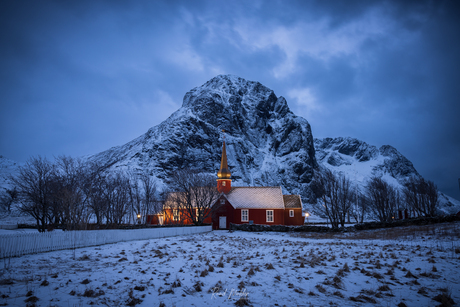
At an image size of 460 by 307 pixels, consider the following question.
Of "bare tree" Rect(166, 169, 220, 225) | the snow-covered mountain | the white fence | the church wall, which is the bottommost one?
the church wall

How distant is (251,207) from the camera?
4391cm

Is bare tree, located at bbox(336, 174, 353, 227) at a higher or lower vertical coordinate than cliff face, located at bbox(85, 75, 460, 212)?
lower

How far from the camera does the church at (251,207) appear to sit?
42.7 metres

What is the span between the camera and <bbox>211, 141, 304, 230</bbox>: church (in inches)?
1681

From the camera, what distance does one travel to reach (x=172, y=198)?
134 feet

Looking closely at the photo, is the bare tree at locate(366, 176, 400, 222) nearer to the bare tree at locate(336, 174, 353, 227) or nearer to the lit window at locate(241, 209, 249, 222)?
the bare tree at locate(336, 174, 353, 227)

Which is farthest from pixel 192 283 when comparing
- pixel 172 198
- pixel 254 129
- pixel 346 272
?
pixel 254 129

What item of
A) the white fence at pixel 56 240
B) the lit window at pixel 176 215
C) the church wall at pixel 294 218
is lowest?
the church wall at pixel 294 218

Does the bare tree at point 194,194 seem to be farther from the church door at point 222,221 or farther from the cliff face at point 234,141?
the cliff face at point 234,141

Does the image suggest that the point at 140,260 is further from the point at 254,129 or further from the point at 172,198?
the point at 254,129

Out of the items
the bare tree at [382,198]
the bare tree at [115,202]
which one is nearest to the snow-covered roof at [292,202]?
the bare tree at [382,198]

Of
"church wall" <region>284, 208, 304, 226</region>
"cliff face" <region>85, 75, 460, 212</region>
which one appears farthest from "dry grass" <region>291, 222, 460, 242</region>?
"cliff face" <region>85, 75, 460, 212</region>

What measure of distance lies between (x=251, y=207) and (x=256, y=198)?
2.48m

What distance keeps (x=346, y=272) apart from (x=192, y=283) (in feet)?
18.0
